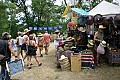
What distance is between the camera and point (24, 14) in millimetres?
40000

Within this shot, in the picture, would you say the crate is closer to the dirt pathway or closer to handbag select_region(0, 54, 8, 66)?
the dirt pathway

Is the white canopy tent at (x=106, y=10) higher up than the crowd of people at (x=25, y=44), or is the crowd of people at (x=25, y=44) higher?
the white canopy tent at (x=106, y=10)

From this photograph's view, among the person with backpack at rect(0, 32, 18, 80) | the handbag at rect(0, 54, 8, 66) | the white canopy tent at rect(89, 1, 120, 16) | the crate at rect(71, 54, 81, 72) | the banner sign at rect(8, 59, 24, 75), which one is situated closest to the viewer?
the handbag at rect(0, 54, 8, 66)

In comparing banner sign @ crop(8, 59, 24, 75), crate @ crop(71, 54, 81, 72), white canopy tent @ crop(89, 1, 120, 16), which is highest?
white canopy tent @ crop(89, 1, 120, 16)

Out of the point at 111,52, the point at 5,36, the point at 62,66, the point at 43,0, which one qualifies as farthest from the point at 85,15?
the point at 43,0

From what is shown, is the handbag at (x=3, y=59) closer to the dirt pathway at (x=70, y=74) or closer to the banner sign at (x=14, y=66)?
the banner sign at (x=14, y=66)

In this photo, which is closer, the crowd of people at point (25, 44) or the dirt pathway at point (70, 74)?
the crowd of people at point (25, 44)

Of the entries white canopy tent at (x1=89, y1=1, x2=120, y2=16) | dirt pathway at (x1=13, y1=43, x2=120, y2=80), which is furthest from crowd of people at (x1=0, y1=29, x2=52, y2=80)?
white canopy tent at (x1=89, y1=1, x2=120, y2=16)

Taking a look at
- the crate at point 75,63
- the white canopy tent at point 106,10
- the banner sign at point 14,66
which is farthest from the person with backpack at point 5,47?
the white canopy tent at point 106,10

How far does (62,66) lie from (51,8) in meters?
32.0

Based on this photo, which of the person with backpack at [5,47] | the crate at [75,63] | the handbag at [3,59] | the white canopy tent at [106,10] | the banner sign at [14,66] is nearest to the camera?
the handbag at [3,59]

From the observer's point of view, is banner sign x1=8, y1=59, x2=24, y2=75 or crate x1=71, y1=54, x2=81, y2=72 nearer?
banner sign x1=8, y1=59, x2=24, y2=75

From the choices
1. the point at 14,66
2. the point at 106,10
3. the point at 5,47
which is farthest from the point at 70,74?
the point at 106,10

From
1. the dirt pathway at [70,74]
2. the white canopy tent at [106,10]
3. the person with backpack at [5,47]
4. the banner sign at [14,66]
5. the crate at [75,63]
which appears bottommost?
the dirt pathway at [70,74]
